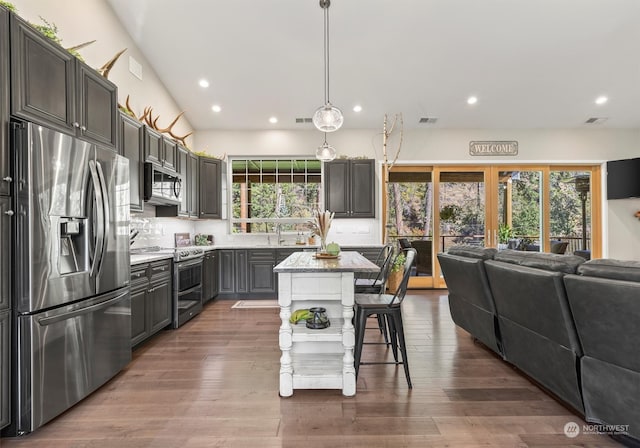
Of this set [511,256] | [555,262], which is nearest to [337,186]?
[511,256]

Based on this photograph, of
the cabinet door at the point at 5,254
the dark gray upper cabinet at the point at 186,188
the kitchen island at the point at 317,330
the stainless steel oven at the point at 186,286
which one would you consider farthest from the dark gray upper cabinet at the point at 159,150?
the kitchen island at the point at 317,330

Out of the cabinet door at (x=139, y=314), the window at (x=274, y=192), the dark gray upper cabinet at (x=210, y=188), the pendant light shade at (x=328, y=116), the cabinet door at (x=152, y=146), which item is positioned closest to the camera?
the cabinet door at (x=139, y=314)

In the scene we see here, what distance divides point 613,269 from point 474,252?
4.03ft

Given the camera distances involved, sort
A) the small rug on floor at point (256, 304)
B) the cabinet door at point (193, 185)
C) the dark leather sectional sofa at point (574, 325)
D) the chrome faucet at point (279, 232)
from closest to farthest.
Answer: the dark leather sectional sofa at point (574, 325) → the small rug on floor at point (256, 304) → the cabinet door at point (193, 185) → the chrome faucet at point (279, 232)

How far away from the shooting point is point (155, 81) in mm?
4895

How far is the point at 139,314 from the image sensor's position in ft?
10.1

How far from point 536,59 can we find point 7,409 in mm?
6410

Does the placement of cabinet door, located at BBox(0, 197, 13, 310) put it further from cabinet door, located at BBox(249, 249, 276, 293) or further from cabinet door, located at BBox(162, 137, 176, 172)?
cabinet door, located at BBox(249, 249, 276, 293)

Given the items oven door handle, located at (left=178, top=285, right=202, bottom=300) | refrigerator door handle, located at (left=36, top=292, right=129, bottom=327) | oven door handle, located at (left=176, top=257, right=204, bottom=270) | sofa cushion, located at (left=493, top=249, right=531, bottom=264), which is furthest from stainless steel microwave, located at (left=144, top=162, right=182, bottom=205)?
sofa cushion, located at (left=493, top=249, right=531, bottom=264)

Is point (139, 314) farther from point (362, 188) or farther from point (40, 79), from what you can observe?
point (362, 188)

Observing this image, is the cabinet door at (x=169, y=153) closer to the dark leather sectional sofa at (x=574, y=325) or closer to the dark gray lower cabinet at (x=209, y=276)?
the dark gray lower cabinet at (x=209, y=276)

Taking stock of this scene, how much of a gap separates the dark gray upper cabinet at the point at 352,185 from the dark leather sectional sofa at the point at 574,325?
3.30 meters

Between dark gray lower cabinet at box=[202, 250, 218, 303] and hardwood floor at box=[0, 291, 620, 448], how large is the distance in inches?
66.4

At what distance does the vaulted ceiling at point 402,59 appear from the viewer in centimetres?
395
